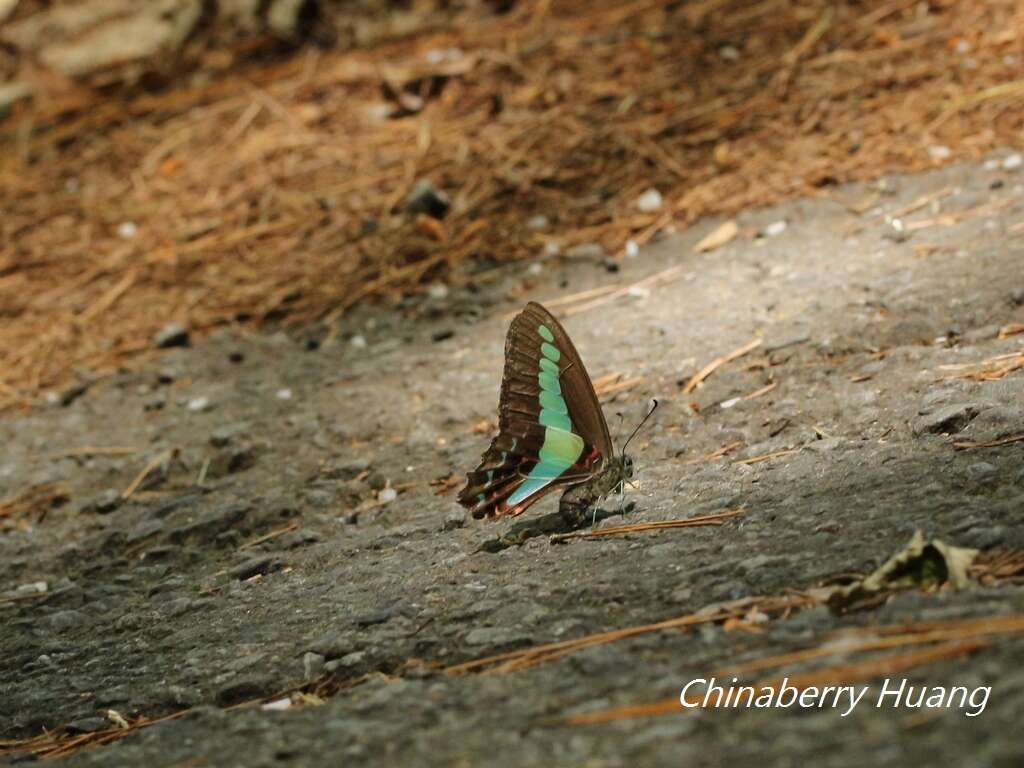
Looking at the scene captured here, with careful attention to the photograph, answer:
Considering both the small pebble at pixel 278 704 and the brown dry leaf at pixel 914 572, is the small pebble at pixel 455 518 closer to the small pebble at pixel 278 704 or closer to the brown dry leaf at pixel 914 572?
the small pebble at pixel 278 704

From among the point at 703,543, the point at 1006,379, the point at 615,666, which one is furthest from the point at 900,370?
the point at 615,666

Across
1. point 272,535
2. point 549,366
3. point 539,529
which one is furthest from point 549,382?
point 272,535

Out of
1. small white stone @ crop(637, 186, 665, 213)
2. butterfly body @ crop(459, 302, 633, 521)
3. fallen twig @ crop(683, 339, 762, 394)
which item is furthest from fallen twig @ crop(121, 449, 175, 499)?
small white stone @ crop(637, 186, 665, 213)

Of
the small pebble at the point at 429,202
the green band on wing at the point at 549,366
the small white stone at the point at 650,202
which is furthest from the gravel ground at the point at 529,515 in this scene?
the small pebble at the point at 429,202

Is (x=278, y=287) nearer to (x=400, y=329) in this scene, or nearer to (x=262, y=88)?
(x=400, y=329)

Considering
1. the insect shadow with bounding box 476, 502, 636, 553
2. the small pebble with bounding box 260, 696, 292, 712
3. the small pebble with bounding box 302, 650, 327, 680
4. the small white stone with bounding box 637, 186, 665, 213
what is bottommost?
the insect shadow with bounding box 476, 502, 636, 553

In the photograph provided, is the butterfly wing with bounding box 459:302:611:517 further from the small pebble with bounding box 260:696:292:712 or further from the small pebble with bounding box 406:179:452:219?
the small pebble with bounding box 406:179:452:219
